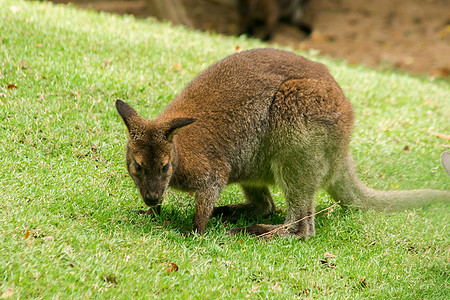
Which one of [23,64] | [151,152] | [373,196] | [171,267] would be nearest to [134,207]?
[151,152]

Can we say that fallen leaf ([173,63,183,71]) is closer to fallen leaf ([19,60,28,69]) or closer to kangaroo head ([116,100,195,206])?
fallen leaf ([19,60,28,69])

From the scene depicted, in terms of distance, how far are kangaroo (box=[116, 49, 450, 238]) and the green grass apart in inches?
16.6

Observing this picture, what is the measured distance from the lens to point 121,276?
3883 mm

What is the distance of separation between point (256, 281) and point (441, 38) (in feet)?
43.7

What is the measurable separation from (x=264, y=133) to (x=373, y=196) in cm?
150

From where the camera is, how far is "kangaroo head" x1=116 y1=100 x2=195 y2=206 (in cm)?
443

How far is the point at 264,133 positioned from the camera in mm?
5184

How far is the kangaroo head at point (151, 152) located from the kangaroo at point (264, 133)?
24cm

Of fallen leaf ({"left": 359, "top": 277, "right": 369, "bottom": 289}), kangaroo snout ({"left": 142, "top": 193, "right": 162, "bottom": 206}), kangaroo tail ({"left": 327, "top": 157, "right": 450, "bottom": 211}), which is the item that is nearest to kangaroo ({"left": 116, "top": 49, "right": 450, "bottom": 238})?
kangaroo tail ({"left": 327, "top": 157, "right": 450, "bottom": 211})

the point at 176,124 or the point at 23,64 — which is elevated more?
the point at 176,124

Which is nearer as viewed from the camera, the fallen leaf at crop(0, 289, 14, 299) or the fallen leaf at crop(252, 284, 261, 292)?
the fallen leaf at crop(0, 289, 14, 299)

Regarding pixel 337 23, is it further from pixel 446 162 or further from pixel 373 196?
pixel 446 162

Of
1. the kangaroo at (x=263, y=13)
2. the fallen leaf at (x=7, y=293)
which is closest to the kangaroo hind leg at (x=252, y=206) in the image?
the fallen leaf at (x=7, y=293)

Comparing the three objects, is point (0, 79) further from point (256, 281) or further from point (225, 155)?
point (256, 281)
